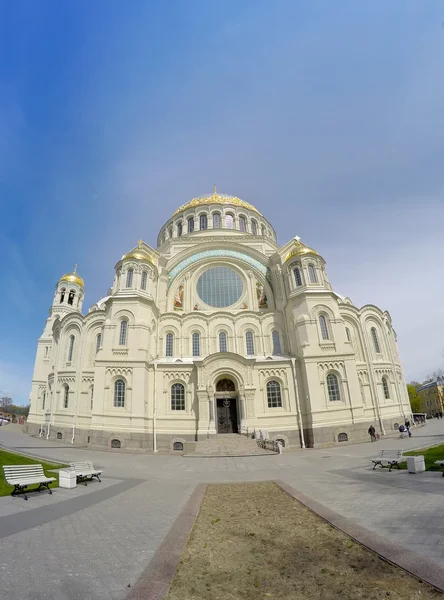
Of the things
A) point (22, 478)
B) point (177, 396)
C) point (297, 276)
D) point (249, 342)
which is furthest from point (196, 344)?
point (22, 478)

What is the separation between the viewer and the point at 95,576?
4.43 metres

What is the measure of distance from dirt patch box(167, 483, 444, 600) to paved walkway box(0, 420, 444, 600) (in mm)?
764

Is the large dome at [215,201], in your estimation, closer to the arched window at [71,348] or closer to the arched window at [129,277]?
the arched window at [129,277]

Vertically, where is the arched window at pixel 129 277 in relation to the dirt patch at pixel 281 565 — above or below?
above

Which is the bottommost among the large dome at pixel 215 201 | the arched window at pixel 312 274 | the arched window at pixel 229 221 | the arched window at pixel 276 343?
the arched window at pixel 276 343

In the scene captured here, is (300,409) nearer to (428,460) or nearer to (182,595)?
(428,460)

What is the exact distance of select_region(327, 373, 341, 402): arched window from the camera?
25.5 metres

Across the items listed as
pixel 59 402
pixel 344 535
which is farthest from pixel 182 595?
pixel 59 402

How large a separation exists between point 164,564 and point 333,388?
23.6 m

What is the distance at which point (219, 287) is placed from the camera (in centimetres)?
3350

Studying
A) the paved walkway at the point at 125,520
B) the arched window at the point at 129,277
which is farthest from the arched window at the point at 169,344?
the paved walkway at the point at 125,520

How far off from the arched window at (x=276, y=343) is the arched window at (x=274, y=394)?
11.6 feet

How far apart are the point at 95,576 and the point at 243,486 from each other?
25.3 feet

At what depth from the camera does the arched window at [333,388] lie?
2554cm
